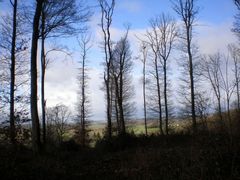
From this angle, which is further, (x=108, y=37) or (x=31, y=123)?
(x=108, y=37)

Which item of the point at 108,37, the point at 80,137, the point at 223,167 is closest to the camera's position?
the point at 223,167

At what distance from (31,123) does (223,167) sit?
1048 centimetres

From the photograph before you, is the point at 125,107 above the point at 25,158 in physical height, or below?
above

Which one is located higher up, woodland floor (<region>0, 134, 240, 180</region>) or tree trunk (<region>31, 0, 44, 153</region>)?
tree trunk (<region>31, 0, 44, 153</region>)

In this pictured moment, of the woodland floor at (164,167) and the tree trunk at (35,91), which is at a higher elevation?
the tree trunk at (35,91)

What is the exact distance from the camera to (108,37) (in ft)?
102

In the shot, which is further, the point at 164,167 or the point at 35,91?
the point at 35,91

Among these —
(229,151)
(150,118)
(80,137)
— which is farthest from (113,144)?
(150,118)

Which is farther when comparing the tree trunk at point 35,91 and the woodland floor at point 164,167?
the tree trunk at point 35,91

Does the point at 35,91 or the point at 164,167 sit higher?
the point at 35,91

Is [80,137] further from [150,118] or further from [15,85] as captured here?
[15,85]

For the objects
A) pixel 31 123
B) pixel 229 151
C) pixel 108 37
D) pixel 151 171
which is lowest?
pixel 151 171

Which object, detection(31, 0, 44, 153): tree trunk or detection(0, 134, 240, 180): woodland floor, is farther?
detection(31, 0, 44, 153): tree trunk

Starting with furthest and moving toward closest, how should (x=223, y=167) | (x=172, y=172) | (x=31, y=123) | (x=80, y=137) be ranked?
(x=80, y=137) < (x=31, y=123) < (x=172, y=172) < (x=223, y=167)
